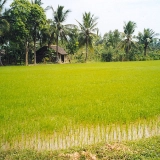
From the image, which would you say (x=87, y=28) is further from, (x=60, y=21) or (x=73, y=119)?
(x=73, y=119)

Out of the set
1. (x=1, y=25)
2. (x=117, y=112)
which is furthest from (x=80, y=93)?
(x=1, y=25)

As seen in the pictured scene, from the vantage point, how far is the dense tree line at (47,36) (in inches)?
881

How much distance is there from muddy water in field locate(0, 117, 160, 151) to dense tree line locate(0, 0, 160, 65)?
21.1 m

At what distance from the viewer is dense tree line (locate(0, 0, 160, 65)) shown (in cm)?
2238

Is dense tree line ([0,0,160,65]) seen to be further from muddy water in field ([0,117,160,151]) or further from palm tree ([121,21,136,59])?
muddy water in field ([0,117,160,151])

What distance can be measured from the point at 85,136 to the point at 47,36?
25531 mm

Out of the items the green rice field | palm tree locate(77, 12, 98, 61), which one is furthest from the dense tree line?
the green rice field

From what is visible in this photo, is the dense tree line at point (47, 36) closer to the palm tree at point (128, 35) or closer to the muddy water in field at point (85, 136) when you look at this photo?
the palm tree at point (128, 35)

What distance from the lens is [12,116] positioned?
4.02m

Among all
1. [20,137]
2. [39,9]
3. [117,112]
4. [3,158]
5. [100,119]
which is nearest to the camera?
[3,158]

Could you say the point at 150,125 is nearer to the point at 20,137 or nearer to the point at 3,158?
the point at 20,137

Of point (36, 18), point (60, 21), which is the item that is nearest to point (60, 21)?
point (60, 21)

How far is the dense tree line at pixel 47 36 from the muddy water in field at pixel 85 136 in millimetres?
21087

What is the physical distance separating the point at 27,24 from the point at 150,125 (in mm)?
22887
